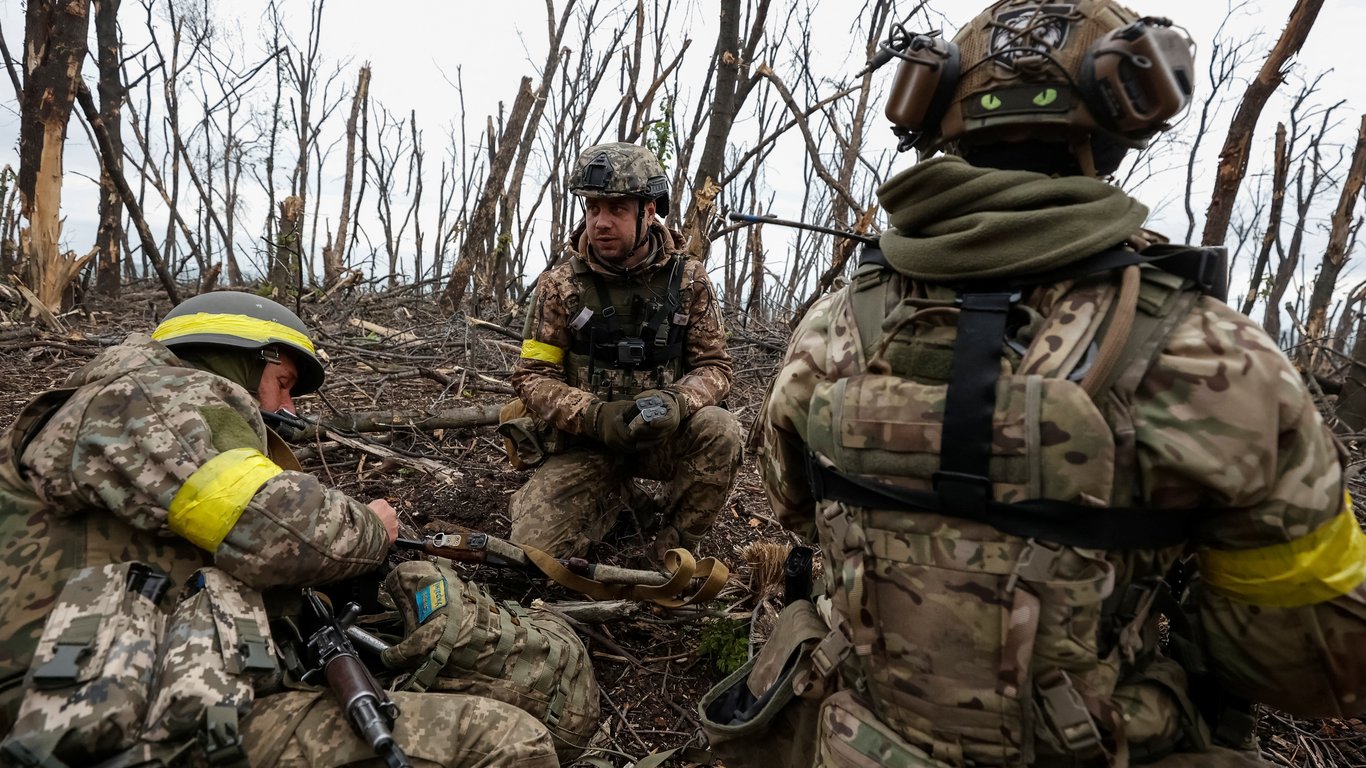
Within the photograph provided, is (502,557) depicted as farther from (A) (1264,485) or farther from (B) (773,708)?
(A) (1264,485)

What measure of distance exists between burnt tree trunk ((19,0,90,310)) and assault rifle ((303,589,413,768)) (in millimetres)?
7082

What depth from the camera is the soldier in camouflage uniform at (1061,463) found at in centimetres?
132

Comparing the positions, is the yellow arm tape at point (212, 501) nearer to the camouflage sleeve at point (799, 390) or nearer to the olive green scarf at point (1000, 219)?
the camouflage sleeve at point (799, 390)

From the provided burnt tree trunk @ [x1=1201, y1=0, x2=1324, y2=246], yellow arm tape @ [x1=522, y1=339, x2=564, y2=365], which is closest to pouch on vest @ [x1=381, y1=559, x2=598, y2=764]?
yellow arm tape @ [x1=522, y1=339, x2=564, y2=365]

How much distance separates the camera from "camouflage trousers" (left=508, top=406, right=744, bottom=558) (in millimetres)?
3688

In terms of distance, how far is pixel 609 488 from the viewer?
4.06m

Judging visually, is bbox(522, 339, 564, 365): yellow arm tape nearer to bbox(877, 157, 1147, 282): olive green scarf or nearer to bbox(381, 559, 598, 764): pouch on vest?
bbox(381, 559, 598, 764): pouch on vest

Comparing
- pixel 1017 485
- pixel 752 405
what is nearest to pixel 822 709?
pixel 1017 485

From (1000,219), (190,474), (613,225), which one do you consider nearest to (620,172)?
(613,225)

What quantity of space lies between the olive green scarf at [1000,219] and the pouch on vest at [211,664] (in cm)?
176

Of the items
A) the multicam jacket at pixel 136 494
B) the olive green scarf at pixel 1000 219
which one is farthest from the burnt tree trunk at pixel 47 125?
the olive green scarf at pixel 1000 219

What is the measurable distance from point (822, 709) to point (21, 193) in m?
9.31

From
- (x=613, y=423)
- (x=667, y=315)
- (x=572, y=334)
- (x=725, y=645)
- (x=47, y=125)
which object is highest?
(x=47, y=125)

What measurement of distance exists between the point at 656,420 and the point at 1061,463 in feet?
7.67
